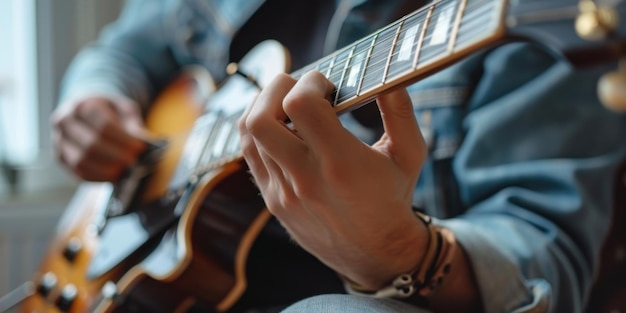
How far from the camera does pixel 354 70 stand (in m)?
0.55

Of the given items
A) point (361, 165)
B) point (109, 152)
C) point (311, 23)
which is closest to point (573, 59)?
point (361, 165)

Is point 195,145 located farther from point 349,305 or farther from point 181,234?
point 349,305

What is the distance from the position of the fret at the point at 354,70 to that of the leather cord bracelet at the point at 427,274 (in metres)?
0.14

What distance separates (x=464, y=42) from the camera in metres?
0.44

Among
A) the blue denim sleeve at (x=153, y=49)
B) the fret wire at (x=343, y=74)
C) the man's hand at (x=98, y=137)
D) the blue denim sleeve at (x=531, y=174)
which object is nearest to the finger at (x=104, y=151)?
the man's hand at (x=98, y=137)

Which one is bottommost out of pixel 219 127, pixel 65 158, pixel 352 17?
pixel 65 158

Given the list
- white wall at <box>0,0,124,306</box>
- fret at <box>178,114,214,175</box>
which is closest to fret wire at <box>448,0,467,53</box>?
fret at <box>178,114,214,175</box>

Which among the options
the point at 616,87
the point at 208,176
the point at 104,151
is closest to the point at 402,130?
the point at 616,87

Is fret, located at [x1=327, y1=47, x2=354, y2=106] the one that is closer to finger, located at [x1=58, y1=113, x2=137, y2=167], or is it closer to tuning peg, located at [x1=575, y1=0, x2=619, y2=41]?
tuning peg, located at [x1=575, y1=0, x2=619, y2=41]

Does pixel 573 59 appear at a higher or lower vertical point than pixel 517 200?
higher

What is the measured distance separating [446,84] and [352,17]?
12 centimetres

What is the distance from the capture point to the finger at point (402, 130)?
1.82ft

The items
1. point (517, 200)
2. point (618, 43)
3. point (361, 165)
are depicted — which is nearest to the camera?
point (618, 43)

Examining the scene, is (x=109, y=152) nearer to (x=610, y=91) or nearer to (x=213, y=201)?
(x=213, y=201)
